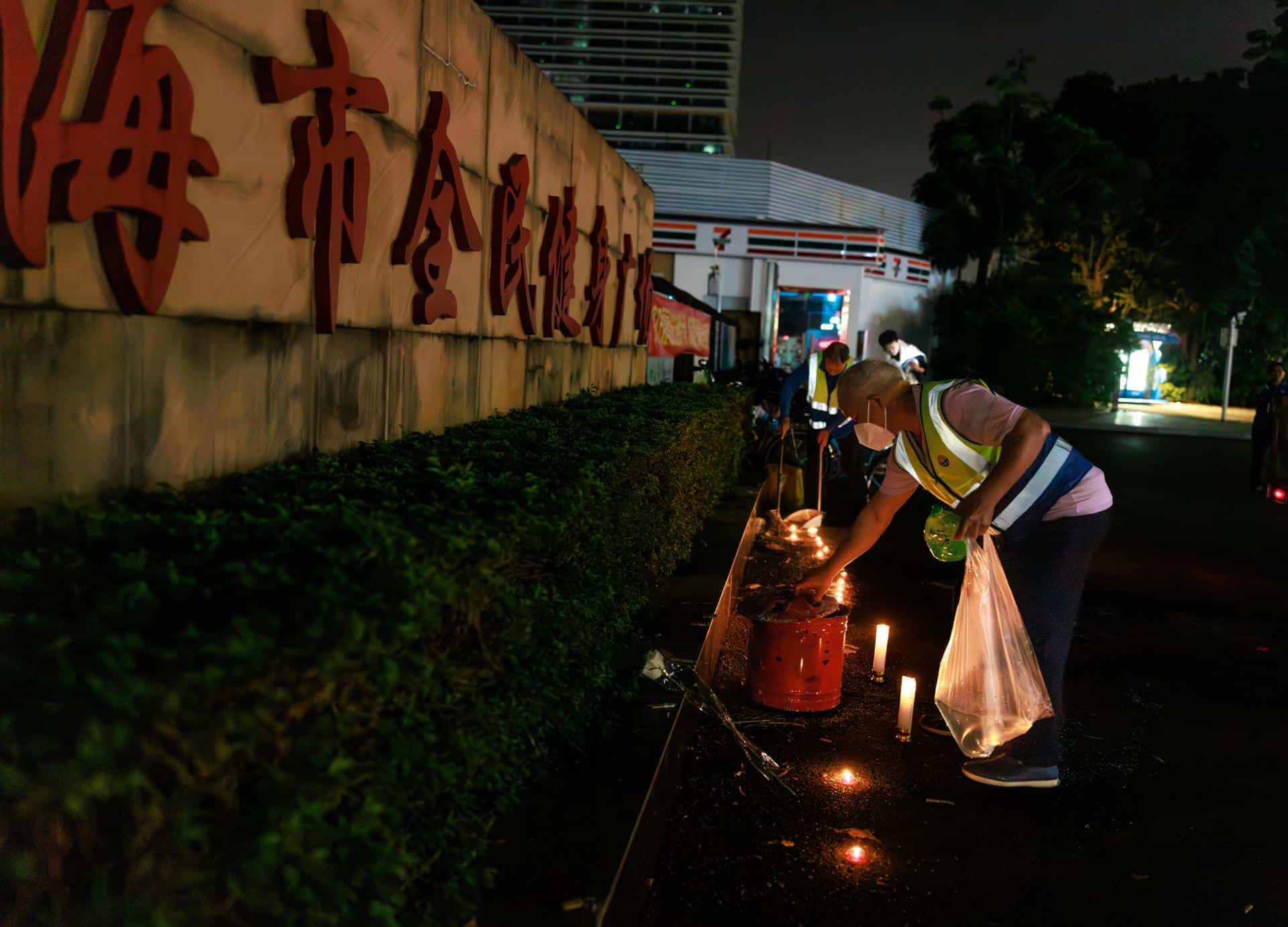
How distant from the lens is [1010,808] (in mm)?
4617

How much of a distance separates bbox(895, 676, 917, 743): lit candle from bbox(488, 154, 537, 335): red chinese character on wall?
3.45 m

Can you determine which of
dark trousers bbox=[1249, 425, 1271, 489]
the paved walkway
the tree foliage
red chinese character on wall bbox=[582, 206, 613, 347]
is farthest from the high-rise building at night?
red chinese character on wall bbox=[582, 206, 613, 347]

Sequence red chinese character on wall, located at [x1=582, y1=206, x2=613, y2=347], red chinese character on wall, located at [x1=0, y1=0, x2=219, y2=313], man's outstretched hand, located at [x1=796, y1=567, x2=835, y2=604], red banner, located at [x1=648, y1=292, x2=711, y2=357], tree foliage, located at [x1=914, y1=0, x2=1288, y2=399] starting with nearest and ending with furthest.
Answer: red chinese character on wall, located at [x1=0, y1=0, x2=219, y2=313]
man's outstretched hand, located at [x1=796, y1=567, x2=835, y2=604]
red chinese character on wall, located at [x1=582, y1=206, x2=613, y2=347]
red banner, located at [x1=648, y1=292, x2=711, y2=357]
tree foliage, located at [x1=914, y1=0, x2=1288, y2=399]

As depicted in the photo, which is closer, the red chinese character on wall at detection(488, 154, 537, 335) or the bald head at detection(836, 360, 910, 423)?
the bald head at detection(836, 360, 910, 423)

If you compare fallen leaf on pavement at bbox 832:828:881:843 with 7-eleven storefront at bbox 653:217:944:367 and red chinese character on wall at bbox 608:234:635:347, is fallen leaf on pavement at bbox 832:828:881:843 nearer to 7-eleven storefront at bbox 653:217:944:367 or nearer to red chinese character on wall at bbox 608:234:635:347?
red chinese character on wall at bbox 608:234:635:347

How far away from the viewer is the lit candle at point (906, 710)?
538 cm

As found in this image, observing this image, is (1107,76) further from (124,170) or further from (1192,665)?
A: (124,170)

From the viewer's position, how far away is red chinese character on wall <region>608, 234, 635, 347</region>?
1201 centimetres

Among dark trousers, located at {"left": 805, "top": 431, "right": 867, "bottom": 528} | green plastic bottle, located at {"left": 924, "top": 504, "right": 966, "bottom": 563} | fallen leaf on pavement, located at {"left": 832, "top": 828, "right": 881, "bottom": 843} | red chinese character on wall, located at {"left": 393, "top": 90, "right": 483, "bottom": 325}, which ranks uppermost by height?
red chinese character on wall, located at {"left": 393, "top": 90, "right": 483, "bottom": 325}

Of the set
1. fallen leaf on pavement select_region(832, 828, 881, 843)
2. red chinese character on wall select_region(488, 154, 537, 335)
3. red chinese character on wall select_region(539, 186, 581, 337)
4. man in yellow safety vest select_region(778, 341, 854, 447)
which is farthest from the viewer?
man in yellow safety vest select_region(778, 341, 854, 447)

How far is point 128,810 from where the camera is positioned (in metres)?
1.78

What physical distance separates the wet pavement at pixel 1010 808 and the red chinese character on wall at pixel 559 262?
2.87 m

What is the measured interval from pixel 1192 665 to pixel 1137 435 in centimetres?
2253

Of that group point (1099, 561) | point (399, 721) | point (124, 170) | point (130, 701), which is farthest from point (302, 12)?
point (1099, 561)
